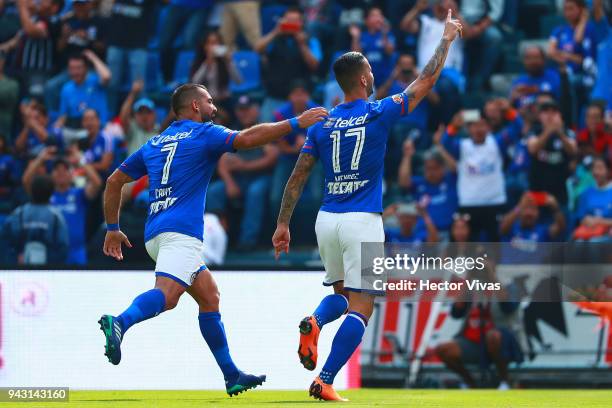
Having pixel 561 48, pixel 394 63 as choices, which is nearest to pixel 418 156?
pixel 394 63

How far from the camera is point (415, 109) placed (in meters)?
16.7

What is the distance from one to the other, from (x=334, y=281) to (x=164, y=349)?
10.9 ft

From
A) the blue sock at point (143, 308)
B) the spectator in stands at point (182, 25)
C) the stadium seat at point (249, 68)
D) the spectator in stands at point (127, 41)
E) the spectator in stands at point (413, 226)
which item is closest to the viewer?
the blue sock at point (143, 308)

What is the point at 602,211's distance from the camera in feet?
48.6

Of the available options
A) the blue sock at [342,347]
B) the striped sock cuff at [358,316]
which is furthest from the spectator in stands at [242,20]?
the blue sock at [342,347]

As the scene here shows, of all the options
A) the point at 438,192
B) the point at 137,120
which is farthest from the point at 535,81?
the point at 137,120

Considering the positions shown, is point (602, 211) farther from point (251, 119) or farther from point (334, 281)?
point (334, 281)

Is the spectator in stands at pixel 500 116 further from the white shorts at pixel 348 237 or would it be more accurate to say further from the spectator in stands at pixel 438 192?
the white shorts at pixel 348 237

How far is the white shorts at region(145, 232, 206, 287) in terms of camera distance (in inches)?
Answer: 346

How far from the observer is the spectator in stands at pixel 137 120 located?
53.7 feet

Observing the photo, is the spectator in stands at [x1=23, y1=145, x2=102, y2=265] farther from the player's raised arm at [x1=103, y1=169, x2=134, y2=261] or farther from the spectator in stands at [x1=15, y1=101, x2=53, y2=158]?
the player's raised arm at [x1=103, y1=169, x2=134, y2=261]

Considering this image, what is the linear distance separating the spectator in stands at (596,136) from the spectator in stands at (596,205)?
1.16ft

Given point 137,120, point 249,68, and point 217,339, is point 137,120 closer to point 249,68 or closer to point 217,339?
point 249,68

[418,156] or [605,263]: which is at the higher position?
[418,156]
